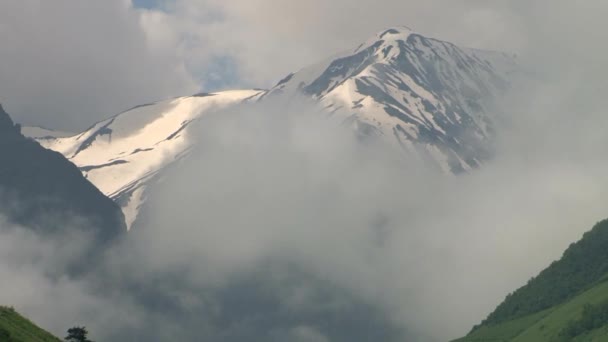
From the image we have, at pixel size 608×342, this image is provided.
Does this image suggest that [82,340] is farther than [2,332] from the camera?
Yes

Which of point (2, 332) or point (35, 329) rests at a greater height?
point (35, 329)

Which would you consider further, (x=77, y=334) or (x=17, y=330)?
(x=77, y=334)

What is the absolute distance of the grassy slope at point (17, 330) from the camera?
6244 cm

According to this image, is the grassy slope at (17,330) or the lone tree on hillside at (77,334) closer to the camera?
the grassy slope at (17,330)

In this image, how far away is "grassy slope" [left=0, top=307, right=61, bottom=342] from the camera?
6244 cm

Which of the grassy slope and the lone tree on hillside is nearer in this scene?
the grassy slope

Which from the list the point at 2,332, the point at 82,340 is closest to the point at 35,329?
the point at 82,340

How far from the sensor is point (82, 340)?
2955 inches

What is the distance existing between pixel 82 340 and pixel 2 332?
13813 mm

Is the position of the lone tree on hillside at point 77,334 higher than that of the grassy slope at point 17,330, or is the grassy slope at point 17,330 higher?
the lone tree on hillside at point 77,334

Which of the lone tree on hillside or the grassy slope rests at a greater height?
the lone tree on hillside

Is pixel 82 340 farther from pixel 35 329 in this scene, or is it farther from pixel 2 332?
pixel 2 332

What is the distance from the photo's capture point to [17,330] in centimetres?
6669

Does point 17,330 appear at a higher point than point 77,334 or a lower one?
lower
